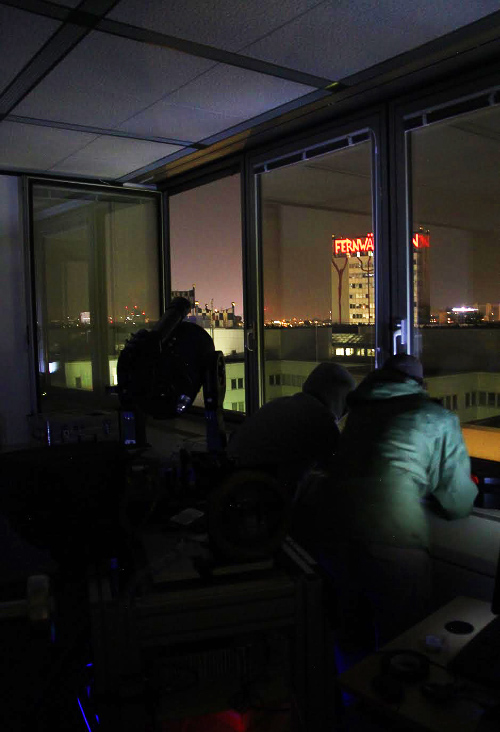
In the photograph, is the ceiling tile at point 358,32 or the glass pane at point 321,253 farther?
the glass pane at point 321,253

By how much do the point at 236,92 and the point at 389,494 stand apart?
6.14ft

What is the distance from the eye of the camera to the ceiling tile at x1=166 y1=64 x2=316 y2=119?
2520 millimetres

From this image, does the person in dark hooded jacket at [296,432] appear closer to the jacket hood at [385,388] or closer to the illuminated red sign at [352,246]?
the jacket hood at [385,388]

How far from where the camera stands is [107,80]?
2539mm

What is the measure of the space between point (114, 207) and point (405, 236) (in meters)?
2.57

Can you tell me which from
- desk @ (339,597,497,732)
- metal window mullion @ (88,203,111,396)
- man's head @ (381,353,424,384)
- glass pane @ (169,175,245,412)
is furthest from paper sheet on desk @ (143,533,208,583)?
metal window mullion @ (88,203,111,396)

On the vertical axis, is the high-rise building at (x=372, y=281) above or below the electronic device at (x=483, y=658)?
above

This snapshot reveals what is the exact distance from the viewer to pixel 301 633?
136 centimetres

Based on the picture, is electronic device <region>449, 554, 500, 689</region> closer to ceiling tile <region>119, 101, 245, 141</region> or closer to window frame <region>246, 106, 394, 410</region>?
window frame <region>246, 106, 394, 410</region>

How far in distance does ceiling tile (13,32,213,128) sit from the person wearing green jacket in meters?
1.47

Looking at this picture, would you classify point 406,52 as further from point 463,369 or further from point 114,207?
point 463,369

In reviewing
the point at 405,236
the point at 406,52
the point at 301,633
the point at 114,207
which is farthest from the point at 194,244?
the point at 301,633

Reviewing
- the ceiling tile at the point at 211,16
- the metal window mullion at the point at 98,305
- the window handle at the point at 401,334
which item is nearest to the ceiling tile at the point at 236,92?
the ceiling tile at the point at 211,16

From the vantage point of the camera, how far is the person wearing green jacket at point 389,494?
1.97 metres
